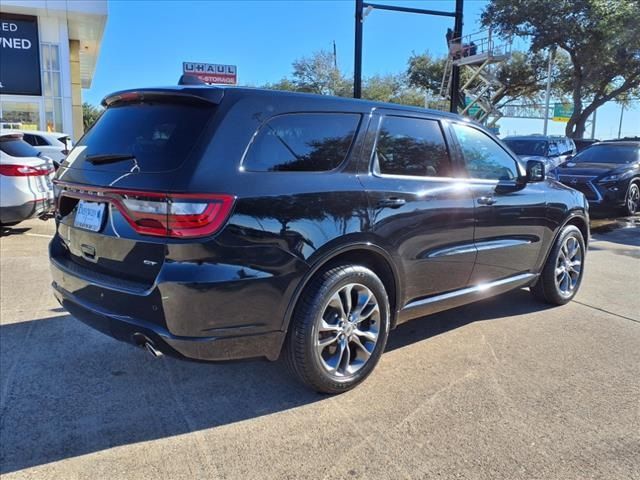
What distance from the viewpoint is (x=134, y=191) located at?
280 cm

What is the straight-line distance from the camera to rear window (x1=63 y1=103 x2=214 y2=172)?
9.43ft

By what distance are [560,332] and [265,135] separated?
3.07 m

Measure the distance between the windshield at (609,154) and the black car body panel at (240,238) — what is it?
9.84 meters

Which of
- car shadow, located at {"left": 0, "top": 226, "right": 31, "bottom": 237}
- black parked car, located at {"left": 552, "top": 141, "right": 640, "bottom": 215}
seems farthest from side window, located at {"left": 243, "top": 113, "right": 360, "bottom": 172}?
black parked car, located at {"left": 552, "top": 141, "right": 640, "bottom": 215}

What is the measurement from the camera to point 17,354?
392 centimetres

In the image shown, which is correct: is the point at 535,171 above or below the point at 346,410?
above

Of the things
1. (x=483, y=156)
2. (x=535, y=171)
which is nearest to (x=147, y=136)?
(x=483, y=156)

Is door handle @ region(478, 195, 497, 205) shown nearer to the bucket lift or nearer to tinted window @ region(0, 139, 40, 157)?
tinted window @ region(0, 139, 40, 157)

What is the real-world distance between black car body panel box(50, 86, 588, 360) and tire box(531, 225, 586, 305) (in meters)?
1.71

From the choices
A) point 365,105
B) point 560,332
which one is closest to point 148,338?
point 365,105

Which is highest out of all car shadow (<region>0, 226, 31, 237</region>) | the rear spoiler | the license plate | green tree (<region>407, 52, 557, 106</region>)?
green tree (<region>407, 52, 557, 106</region>)

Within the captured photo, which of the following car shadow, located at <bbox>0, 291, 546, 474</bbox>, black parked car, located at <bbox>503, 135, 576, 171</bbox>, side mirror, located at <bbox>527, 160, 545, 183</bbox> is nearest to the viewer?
car shadow, located at <bbox>0, 291, 546, 474</bbox>

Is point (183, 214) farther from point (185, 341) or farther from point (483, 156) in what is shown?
A: point (483, 156)

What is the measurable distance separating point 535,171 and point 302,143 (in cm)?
254
